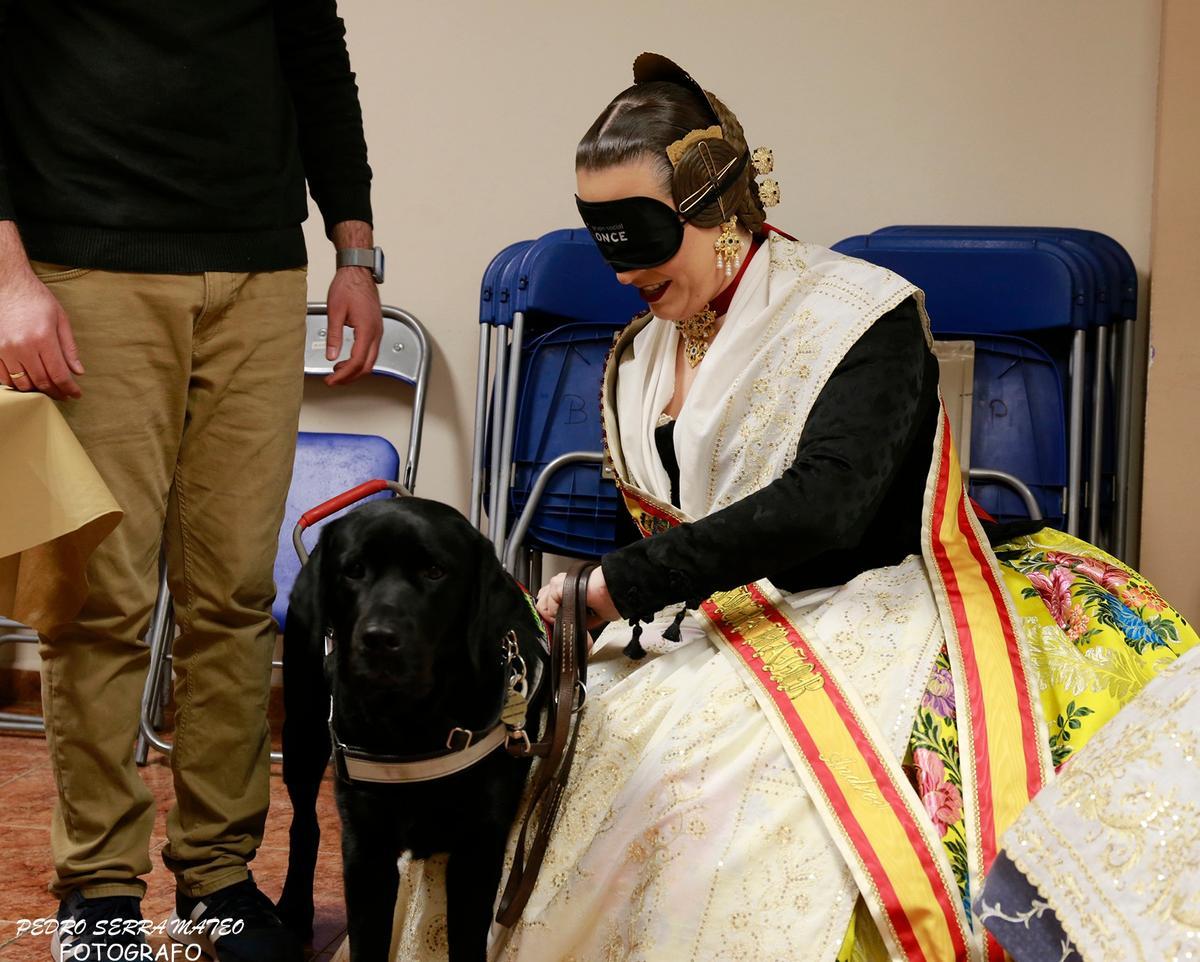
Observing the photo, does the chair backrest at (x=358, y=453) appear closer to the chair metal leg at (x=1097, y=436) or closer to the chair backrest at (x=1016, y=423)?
the chair backrest at (x=1016, y=423)

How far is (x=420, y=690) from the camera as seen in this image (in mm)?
1374

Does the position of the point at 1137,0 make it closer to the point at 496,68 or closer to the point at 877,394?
the point at 496,68

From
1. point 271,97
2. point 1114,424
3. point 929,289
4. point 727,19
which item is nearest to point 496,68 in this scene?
point 727,19

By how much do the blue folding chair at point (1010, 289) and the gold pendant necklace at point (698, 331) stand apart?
1085mm

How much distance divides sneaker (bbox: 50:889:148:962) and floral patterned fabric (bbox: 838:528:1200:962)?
927 mm

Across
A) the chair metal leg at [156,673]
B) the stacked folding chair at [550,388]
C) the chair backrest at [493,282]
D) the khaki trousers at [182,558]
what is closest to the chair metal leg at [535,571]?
the stacked folding chair at [550,388]

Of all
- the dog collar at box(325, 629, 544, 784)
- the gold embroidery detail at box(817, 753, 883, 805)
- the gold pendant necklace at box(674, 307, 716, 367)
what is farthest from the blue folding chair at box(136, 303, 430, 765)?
the gold embroidery detail at box(817, 753, 883, 805)

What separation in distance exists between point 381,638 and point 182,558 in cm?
59

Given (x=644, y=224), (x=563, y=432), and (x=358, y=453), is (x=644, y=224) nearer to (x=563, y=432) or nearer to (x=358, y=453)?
(x=563, y=432)

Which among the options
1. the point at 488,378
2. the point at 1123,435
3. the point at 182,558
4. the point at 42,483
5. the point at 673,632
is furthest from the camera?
the point at 488,378

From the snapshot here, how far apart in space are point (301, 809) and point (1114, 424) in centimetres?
182

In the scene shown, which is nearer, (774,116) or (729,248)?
(729,248)

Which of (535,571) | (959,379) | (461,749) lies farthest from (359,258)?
(959,379)

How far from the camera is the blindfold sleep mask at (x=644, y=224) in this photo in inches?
58.9
